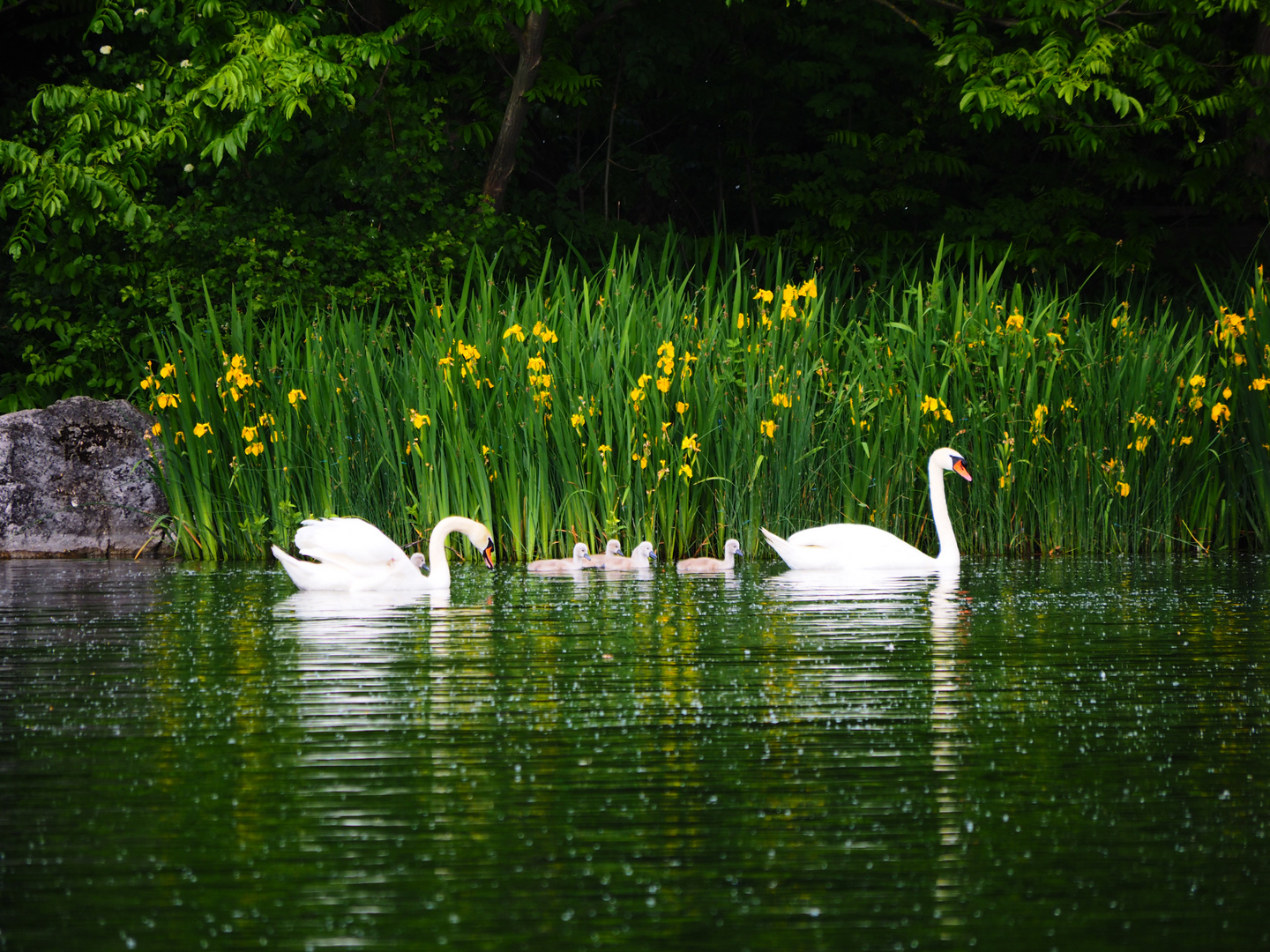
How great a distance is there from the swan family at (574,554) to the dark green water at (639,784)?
1269mm

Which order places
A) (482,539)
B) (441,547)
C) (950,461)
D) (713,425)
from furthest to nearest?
(713,425) → (950,461) → (482,539) → (441,547)

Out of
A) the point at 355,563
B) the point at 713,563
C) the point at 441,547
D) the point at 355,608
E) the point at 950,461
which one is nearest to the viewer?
the point at 355,608

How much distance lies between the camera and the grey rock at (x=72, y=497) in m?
13.1

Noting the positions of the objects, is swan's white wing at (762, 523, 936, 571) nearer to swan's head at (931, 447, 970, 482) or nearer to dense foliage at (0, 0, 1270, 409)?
swan's head at (931, 447, 970, 482)

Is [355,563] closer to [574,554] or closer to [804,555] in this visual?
[574,554]

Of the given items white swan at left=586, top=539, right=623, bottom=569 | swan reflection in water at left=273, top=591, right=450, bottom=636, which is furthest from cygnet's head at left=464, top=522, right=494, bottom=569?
white swan at left=586, top=539, right=623, bottom=569

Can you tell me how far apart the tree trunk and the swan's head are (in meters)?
7.48

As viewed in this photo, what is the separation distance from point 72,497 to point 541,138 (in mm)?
9678

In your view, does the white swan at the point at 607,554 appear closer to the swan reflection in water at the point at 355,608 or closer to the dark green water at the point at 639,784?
the swan reflection in water at the point at 355,608

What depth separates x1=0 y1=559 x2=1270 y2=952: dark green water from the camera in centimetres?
306

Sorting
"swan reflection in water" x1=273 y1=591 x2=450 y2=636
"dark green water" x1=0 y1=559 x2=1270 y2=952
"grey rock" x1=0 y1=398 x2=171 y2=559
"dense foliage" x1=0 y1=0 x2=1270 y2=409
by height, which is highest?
"dense foliage" x1=0 y1=0 x2=1270 y2=409

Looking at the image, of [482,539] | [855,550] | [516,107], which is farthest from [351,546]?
[516,107]

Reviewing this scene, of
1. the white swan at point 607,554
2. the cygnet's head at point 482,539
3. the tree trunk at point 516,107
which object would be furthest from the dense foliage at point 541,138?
the cygnet's head at point 482,539

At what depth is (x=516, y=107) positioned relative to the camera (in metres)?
17.0
